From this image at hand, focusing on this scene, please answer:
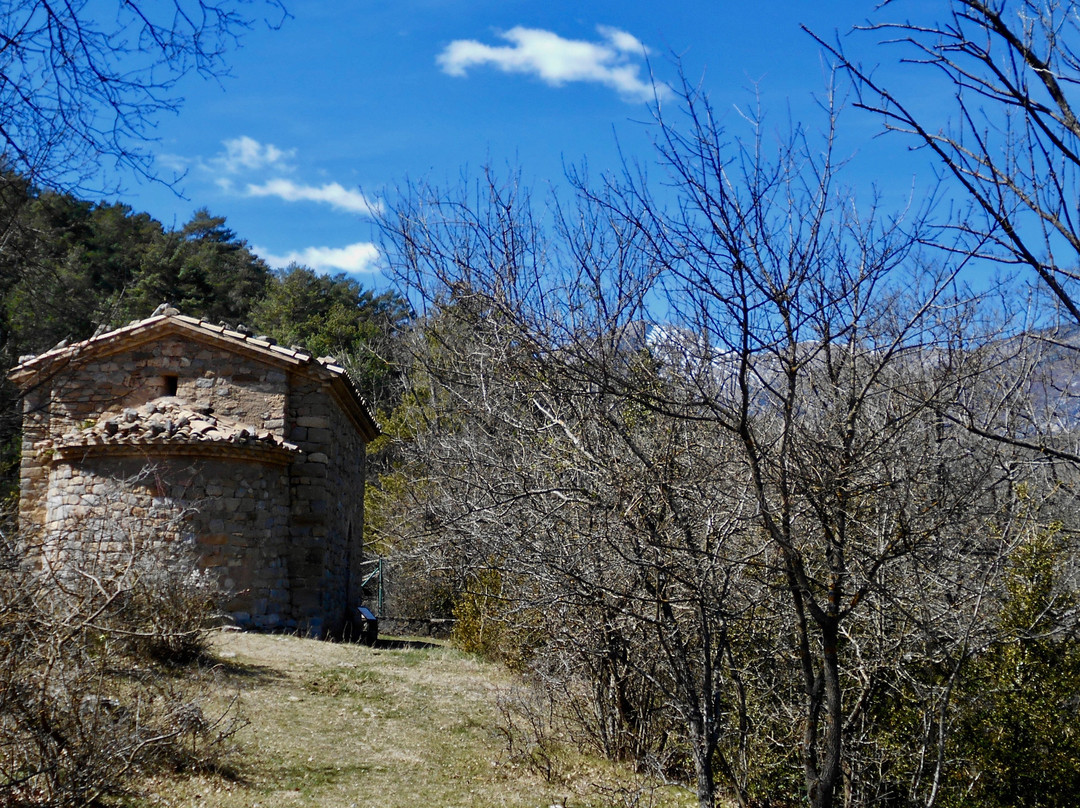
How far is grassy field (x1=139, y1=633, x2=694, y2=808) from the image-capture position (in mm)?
6059

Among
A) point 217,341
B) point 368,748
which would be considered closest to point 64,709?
point 368,748

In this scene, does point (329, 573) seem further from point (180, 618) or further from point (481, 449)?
point (481, 449)

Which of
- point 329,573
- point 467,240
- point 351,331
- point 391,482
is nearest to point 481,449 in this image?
point 467,240

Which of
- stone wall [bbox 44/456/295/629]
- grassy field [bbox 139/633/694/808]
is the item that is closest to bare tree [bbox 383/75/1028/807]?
grassy field [bbox 139/633/694/808]

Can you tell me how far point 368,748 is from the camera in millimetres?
7457

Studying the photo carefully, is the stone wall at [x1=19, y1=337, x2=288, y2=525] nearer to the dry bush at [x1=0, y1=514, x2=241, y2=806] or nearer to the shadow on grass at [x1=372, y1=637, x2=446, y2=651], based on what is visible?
the shadow on grass at [x1=372, y1=637, x2=446, y2=651]

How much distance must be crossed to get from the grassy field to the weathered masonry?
1520 millimetres

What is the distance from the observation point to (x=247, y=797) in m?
5.75

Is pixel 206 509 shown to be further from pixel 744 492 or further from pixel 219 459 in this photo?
pixel 744 492

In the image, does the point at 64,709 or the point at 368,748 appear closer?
the point at 64,709

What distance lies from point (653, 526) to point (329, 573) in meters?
10.6

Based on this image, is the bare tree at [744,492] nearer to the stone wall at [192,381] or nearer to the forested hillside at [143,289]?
the forested hillside at [143,289]

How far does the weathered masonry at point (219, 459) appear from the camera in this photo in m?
11.6

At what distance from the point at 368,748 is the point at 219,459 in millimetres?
5748
